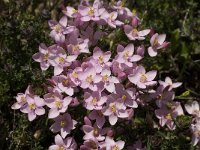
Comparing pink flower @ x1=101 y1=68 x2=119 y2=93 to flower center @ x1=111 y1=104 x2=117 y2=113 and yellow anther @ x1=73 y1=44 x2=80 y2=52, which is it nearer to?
flower center @ x1=111 y1=104 x2=117 y2=113

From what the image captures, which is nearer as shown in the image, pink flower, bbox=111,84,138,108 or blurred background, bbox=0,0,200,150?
pink flower, bbox=111,84,138,108

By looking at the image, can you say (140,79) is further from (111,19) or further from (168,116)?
(111,19)

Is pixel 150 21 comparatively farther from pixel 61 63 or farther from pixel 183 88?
pixel 61 63

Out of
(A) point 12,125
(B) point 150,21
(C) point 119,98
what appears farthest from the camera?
(B) point 150,21

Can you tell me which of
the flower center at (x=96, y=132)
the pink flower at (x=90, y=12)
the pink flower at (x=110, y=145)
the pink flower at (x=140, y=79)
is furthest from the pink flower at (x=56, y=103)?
the pink flower at (x=90, y=12)

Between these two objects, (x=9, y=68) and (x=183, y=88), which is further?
(x=183, y=88)

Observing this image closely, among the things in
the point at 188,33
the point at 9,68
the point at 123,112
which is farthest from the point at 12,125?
the point at 188,33

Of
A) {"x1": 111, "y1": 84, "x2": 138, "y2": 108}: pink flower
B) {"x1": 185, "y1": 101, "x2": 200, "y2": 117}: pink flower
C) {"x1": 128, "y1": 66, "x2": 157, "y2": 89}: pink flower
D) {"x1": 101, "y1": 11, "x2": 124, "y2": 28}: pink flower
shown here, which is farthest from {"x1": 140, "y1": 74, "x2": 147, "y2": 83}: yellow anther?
{"x1": 185, "y1": 101, "x2": 200, "y2": 117}: pink flower
